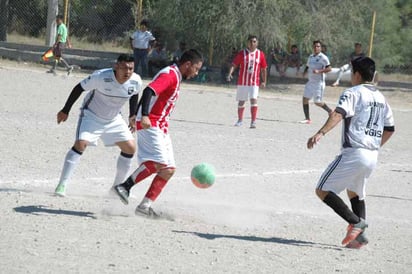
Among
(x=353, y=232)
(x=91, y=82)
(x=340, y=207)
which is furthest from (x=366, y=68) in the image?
(x=91, y=82)

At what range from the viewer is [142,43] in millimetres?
26109

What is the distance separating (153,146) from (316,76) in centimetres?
1112

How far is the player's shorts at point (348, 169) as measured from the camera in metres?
7.55

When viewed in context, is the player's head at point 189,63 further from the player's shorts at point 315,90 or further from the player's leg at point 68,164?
the player's shorts at point 315,90

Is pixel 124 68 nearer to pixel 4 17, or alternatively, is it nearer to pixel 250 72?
pixel 250 72

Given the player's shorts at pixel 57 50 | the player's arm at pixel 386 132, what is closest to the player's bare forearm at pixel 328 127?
the player's arm at pixel 386 132

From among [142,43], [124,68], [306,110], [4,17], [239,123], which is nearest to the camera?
[124,68]

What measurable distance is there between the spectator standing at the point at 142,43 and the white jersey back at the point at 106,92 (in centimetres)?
1709

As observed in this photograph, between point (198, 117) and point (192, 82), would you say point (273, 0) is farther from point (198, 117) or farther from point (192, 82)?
point (198, 117)

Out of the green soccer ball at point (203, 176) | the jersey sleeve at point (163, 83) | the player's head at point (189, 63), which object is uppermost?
the player's head at point (189, 63)

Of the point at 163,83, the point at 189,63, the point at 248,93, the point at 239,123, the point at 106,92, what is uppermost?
the point at 189,63

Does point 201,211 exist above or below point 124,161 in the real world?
below

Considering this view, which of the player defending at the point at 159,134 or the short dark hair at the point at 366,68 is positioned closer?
the short dark hair at the point at 366,68

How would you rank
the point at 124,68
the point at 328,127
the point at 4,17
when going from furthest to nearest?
1. the point at 4,17
2. the point at 124,68
3. the point at 328,127
